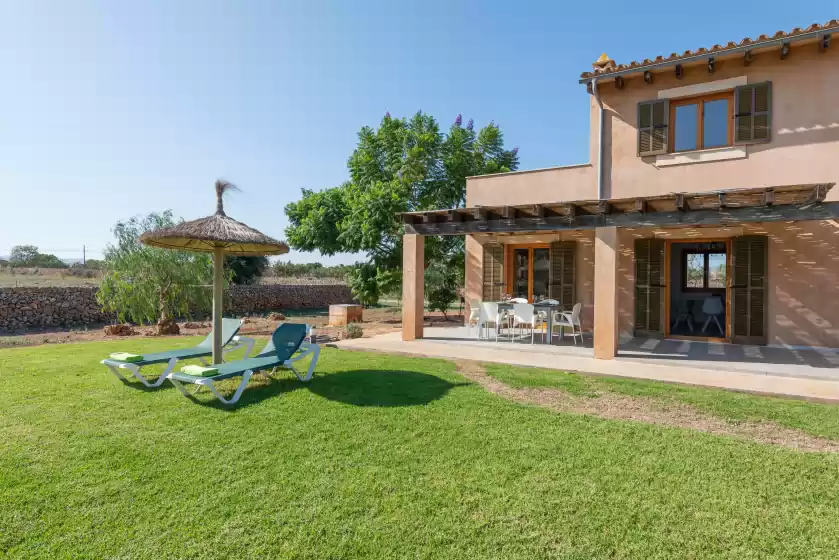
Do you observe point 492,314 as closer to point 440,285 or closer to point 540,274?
point 540,274

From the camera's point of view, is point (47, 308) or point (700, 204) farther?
point (47, 308)

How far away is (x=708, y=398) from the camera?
19.7 feet

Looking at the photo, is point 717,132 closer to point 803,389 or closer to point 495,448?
point 803,389

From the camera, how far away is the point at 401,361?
8.55 metres

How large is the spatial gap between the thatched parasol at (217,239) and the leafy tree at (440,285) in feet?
33.7

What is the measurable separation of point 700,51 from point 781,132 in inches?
98.3

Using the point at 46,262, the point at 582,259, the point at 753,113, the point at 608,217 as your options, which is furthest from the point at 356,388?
the point at 46,262

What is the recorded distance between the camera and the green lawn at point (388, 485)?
9.34 feet

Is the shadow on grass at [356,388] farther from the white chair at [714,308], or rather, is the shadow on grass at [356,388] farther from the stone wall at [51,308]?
the stone wall at [51,308]

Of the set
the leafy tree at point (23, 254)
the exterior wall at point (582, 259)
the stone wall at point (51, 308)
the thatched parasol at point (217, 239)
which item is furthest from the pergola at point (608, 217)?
the leafy tree at point (23, 254)

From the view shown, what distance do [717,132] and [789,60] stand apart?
184cm

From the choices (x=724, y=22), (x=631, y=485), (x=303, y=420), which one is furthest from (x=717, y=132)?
(x=303, y=420)

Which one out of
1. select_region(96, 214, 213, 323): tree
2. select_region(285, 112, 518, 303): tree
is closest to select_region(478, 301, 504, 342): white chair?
select_region(285, 112, 518, 303): tree

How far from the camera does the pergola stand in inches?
297
